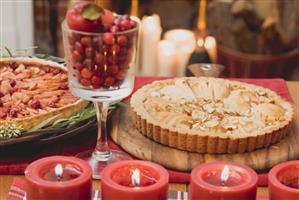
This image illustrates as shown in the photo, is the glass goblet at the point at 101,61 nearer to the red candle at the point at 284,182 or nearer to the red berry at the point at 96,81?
the red berry at the point at 96,81

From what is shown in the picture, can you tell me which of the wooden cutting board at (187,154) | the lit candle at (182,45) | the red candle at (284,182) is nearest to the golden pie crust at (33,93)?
the wooden cutting board at (187,154)

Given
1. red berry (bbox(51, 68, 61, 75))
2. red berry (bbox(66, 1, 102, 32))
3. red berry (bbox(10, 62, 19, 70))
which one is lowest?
red berry (bbox(51, 68, 61, 75))

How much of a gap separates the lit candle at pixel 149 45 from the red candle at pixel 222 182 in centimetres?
183

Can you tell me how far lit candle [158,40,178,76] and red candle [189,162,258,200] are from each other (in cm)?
179

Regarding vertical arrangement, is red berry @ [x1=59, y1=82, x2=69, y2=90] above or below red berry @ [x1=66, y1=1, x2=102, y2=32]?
below

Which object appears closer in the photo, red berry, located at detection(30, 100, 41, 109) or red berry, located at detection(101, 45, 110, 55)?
red berry, located at detection(101, 45, 110, 55)

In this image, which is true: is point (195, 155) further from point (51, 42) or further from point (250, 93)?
point (51, 42)

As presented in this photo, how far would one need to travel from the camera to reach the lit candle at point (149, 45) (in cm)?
283

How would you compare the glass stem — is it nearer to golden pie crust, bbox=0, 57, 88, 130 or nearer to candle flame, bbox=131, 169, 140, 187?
golden pie crust, bbox=0, 57, 88, 130

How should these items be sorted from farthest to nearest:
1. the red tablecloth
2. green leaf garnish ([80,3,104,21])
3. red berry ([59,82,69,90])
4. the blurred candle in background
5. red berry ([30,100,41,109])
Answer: the blurred candle in background, red berry ([59,82,69,90]), red berry ([30,100,41,109]), the red tablecloth, green leaf garnish ([80,3,104,21])

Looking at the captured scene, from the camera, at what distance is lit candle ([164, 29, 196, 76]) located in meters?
2.81

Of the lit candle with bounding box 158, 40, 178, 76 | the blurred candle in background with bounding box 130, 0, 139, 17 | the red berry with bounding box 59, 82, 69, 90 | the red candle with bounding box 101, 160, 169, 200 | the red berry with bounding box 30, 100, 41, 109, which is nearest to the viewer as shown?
the red candle with bounding box 101, 160, 169, 200

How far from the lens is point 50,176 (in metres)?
1.02

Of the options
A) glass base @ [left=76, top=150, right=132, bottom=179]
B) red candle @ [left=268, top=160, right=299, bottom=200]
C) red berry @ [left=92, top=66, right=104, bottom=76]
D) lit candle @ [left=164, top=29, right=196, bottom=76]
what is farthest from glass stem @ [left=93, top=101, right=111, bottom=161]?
lit candle @ [left=164, top=29, right=196, bottom=76]
